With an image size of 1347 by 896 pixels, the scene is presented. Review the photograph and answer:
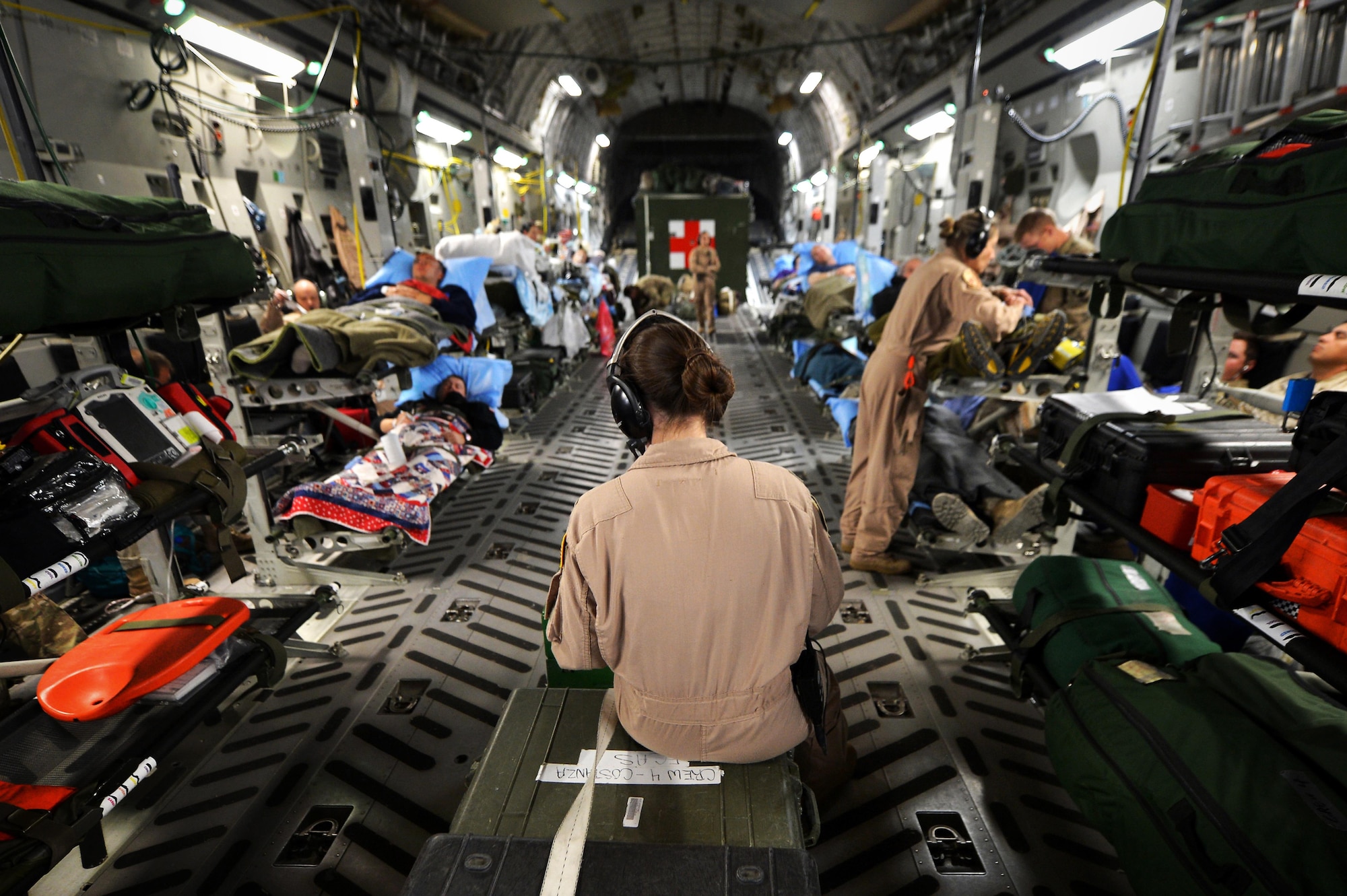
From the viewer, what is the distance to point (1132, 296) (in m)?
5.20

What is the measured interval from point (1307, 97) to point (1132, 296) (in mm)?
1588

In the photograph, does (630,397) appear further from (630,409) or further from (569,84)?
(569,84)

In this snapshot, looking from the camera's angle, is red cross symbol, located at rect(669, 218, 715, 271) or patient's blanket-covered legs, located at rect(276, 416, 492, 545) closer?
patient's blanket-covered legs, located at rect(276, 416, 492, 545)

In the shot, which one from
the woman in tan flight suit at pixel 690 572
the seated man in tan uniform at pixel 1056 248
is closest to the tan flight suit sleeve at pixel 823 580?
the woman in tan flight suit at pixel 690 572

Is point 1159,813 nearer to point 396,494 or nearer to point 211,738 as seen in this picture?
point 211,738

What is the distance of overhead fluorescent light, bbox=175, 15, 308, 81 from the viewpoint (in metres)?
5.25

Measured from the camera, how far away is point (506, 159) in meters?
12.8

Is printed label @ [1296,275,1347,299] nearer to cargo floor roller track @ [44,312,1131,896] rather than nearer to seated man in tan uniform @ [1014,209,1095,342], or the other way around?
cargo floor roller track @ [44,312,1131,896]

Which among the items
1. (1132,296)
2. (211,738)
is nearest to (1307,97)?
(1132,296)

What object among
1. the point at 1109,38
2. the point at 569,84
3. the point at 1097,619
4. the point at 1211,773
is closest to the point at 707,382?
the point at 1211,773

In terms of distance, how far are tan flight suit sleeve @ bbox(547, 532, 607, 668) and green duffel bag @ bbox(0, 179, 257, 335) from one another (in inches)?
62.3

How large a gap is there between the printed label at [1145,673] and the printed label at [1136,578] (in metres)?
0.51

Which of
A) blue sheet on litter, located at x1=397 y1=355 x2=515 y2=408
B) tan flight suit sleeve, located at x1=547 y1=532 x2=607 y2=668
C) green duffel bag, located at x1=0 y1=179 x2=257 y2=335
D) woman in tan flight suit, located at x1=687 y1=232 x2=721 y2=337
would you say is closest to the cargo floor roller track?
tan flight suit sleeve, located at x1=547 y1=532 x2=607 y2=668

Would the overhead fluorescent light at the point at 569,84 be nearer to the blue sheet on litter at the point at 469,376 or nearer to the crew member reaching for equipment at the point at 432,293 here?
the crew member reaching for equipment at the point at 432,293
